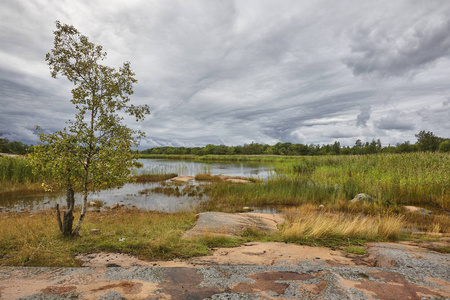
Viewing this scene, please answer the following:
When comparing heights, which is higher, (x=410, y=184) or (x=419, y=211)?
(x=410, y=184)

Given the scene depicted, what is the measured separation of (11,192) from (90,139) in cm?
1484

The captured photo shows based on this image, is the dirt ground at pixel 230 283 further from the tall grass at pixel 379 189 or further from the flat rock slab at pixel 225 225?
the tall grass at pixel 379 189

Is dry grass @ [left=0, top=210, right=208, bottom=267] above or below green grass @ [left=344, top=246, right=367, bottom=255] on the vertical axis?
above

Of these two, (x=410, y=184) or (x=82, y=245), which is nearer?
(x=82, y=245)

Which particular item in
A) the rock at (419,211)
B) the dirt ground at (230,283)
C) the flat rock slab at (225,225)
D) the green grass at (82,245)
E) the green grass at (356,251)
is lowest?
the rock at (419,211)

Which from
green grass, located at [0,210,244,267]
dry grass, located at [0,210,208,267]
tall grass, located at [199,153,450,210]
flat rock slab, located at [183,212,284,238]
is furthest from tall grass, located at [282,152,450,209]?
dry grass, located at [0,210,208,267]

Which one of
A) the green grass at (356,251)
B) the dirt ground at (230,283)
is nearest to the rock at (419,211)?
the green grass at (356,251)

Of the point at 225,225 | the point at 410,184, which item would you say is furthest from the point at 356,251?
the point at 410,184

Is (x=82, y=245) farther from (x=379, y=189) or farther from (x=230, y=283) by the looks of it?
(x=379, y=189)

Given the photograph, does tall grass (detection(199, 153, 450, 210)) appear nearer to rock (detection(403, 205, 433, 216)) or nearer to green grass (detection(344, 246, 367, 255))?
Result: rock (detection(403, 205, 433, 216))

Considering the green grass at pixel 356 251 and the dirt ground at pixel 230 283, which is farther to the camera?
the green grass at pixel 356 251

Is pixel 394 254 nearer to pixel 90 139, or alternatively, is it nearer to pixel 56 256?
pixel 56 256

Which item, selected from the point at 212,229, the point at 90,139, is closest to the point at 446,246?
the point at 212,229

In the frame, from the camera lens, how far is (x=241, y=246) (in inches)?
211
